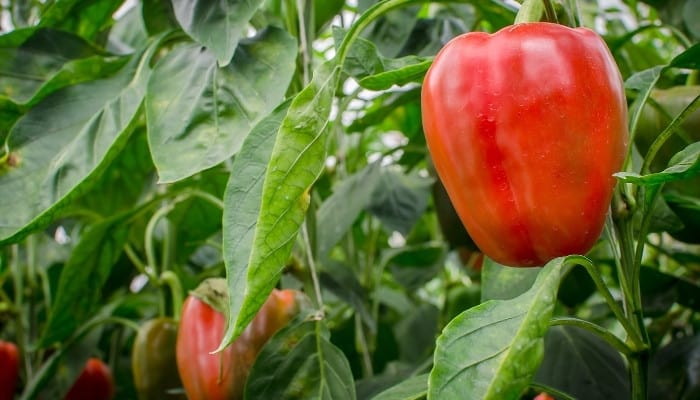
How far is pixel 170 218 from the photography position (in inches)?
39.7

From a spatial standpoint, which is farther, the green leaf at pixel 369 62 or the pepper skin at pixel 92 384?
the pepper skin at pixel 92 384

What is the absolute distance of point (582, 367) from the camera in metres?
0.76

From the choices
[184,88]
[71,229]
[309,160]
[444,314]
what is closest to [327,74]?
[309,160]

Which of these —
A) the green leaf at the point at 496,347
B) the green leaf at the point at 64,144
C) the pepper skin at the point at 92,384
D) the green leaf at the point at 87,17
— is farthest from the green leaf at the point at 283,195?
the pepper skin at the point at 92,384

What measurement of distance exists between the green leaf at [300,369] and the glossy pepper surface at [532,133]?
21 centimetres

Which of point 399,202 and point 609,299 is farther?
point 399,202

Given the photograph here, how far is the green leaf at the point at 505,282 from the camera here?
682 millimetres

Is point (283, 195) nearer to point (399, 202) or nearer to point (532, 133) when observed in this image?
point (532, 133)

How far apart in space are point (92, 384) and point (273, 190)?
72 cm

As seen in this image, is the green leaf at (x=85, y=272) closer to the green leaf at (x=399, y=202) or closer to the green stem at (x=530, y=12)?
the green leaf at (x=399, y=202)

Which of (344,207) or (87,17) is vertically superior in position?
(87,17)

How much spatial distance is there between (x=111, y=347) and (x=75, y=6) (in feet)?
1.83

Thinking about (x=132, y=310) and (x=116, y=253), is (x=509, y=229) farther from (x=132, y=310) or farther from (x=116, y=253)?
(x=132, y=310)

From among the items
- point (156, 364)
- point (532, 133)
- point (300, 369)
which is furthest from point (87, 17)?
point (532, 133)
